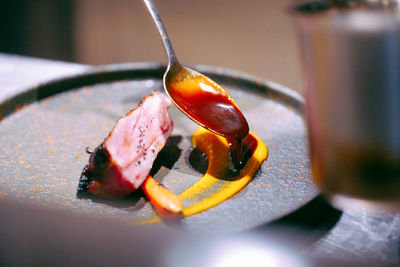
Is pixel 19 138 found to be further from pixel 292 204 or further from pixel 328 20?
pixel 328 20

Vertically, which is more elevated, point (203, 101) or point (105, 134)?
point (203, 101)

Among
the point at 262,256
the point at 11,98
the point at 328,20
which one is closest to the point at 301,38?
the point at 328,20

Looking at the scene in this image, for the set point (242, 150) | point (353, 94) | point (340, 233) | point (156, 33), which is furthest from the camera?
point (156, 33)

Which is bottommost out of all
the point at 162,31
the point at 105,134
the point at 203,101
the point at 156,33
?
the point at 156,33

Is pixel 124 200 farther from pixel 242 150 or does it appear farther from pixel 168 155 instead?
pixel 242 150

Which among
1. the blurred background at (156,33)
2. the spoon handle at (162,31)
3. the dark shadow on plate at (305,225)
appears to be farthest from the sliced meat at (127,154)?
the blurred background at (156,33)

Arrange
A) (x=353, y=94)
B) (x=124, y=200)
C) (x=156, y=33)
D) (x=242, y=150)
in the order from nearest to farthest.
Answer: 1. (x=353, y=94)
2. (x=124, y=200)
3. (x=242, y=150)
4. (x=156, y=33)

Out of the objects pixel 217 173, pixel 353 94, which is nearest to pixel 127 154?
pixel 217 173
